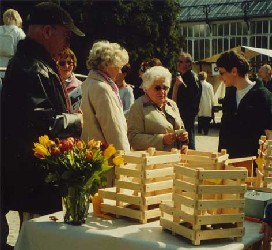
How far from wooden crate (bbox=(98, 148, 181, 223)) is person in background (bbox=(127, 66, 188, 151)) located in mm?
1388

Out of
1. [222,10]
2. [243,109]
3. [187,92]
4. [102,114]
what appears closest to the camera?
[102,114]

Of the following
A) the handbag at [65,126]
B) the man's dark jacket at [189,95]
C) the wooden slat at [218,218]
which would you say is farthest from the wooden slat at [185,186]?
the man's dark jacket at [189,95]

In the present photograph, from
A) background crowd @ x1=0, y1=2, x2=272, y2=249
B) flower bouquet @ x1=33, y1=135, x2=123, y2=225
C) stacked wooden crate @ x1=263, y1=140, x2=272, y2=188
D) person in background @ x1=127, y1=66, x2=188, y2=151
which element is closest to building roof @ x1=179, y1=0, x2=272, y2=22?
background crowd @ x1=0, y1=2, x2=272, y2=249

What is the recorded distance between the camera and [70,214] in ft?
9.72

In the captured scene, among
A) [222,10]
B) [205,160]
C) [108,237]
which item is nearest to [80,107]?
[205,160]

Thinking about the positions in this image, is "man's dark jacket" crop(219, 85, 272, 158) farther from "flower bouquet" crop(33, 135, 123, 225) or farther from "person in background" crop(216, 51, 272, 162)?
"flower bouquet" crop(33, 135, 123, 225)

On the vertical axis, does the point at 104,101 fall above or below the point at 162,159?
above

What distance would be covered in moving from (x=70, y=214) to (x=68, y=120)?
0.60 m

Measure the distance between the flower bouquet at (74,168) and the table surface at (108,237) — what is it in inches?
3.5

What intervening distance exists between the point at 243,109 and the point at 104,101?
1091 mm

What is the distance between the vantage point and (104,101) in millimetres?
4242

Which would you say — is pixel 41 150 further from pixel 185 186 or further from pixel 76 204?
pixel 185 186

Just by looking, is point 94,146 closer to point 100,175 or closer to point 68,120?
point 100,175

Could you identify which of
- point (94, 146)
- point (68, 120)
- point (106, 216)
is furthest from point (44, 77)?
point (106, 216)
